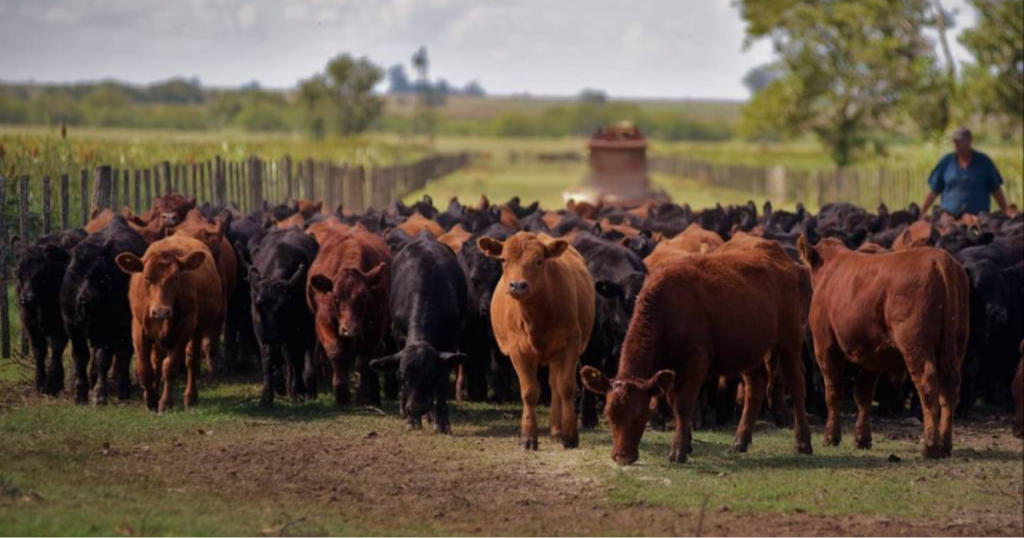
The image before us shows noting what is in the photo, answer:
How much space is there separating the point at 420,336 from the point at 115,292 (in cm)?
299

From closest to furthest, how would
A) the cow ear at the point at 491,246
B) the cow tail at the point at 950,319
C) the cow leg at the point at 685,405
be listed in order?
the cow leg at the point at 685,405 < the cow tail at the point at 950,319 < the cow ear at the point at 491,246

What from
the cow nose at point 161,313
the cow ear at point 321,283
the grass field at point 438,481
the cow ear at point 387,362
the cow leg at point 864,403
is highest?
the cow ear at point 321,283

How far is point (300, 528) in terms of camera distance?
9297 millimetres

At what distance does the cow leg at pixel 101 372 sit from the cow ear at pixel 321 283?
1.94 metres

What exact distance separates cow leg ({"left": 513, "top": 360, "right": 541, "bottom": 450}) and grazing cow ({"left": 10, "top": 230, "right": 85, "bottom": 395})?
15.1ft

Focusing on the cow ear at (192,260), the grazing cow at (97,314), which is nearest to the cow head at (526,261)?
the cow ear at (192,260)

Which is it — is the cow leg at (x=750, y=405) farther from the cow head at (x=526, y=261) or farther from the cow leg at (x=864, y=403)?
the cow head at (x=526, y=261)

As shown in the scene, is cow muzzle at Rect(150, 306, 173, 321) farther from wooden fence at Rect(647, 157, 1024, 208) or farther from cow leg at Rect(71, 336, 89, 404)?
wooden fence at Rect(647, 157, 1024, 208)

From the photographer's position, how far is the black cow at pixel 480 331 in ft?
49.5

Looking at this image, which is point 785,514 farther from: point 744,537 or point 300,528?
point 300,528

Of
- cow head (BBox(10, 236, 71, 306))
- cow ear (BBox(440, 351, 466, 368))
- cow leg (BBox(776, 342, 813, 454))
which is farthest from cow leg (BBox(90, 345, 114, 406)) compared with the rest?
cow leg (BBox(776, 342, 813, 454))

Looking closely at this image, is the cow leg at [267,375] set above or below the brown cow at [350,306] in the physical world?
below

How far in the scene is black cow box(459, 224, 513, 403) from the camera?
15.1 m

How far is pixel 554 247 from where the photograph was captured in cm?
1255
